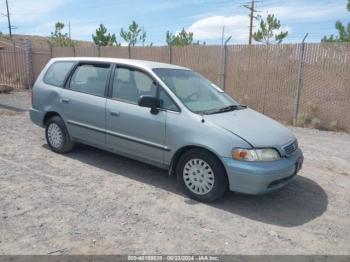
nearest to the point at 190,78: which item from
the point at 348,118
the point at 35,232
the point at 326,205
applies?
the point at 326,205

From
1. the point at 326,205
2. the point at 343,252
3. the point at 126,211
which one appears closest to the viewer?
the point at 343,252

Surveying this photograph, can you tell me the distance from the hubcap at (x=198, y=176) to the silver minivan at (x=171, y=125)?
13 mm

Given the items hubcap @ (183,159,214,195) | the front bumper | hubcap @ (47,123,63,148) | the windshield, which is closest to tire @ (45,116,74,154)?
hubcap @ (47,123,63,148)

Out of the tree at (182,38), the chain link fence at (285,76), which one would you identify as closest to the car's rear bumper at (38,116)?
the chain link fence at (285,76)

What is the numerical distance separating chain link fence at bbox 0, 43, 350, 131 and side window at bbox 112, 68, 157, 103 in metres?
6.26

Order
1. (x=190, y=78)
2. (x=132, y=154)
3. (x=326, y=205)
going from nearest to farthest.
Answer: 1. (x=326, y=205)
2. (x=132, y=154)
3. (x=190, y=78)

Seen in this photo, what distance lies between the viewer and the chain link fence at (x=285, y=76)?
936 centimetres

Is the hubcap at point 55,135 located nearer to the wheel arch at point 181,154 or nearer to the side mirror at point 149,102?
the side mirror at point 149,102

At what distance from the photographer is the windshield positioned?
15.6ft

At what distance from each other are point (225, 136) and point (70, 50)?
1514 centimetres

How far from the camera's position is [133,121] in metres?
4.90

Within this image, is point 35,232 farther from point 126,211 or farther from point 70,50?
point 70,50

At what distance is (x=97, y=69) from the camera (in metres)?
5.57

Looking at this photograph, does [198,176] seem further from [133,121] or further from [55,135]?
[55,135]
